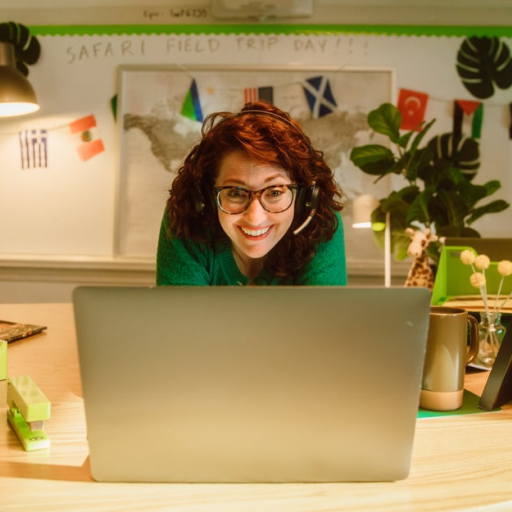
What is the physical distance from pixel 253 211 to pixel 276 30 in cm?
189

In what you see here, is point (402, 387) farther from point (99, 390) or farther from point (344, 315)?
point (99, 390)

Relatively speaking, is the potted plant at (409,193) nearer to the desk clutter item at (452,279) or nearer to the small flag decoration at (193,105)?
the desk clutter item at (452,279)

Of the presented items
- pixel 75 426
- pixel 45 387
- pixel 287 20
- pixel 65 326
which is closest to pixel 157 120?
pixel 287 20

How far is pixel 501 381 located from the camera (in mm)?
921

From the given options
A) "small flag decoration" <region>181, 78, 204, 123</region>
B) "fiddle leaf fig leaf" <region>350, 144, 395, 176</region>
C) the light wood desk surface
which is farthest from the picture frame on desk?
"small flag decoration" <region>181, 78, 204, 123</region>

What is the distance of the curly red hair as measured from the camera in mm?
1228

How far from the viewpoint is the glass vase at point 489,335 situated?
124 cm

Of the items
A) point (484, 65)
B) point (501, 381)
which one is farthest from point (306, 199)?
point (484, 65)

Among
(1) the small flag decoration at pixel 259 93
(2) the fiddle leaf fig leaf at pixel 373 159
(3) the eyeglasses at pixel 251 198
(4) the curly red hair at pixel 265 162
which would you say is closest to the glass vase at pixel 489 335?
(4) the curly red hair at pixel 265 162

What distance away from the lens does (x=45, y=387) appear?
3.48 feet

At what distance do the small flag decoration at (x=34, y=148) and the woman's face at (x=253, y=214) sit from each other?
1924 mm

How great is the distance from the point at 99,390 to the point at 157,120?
2.32 metres

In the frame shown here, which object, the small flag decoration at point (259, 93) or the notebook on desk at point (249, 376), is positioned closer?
the notebook on desk at point (249, 376)

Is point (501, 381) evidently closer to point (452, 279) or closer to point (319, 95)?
point (452, 279)
